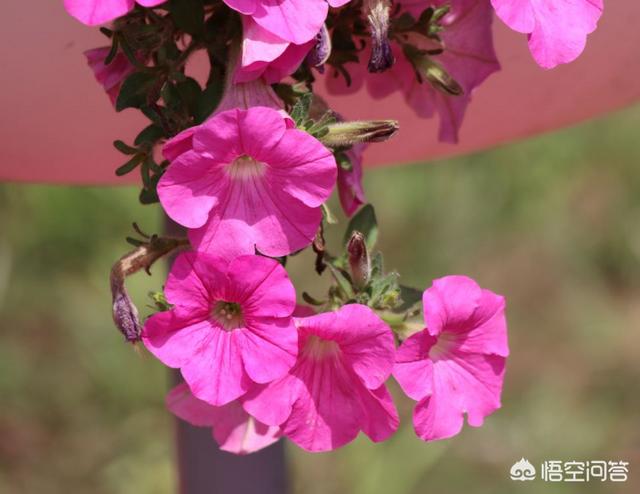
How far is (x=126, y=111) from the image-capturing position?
0.83 meters

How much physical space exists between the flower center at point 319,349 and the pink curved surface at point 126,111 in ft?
0.92

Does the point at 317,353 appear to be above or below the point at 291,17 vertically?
below

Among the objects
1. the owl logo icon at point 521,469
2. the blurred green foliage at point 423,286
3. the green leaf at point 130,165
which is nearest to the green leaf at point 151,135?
the green leaf at point 130,165

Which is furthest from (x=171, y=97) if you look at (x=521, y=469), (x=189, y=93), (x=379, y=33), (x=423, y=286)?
(x=423, y=286)

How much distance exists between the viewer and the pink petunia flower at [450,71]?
29.4 inches

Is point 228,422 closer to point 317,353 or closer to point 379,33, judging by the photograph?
point 317,353

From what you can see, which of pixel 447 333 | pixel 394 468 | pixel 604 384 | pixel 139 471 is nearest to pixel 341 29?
pixel 447 333

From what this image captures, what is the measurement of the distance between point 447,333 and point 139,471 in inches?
54.9

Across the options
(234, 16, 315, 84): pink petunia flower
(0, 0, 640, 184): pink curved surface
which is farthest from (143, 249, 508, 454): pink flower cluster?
(0, 0, 640, 184): pink curved surface

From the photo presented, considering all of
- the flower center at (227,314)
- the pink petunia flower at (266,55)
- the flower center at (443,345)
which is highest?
the pink petunia flower at (266,55)

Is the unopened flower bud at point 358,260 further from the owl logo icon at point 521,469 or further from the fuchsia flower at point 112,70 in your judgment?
the owl logo icon at point 521,469

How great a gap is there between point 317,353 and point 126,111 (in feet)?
1.02

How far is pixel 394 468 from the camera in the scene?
1.85 m

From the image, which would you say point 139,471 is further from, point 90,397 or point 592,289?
point 592,289
